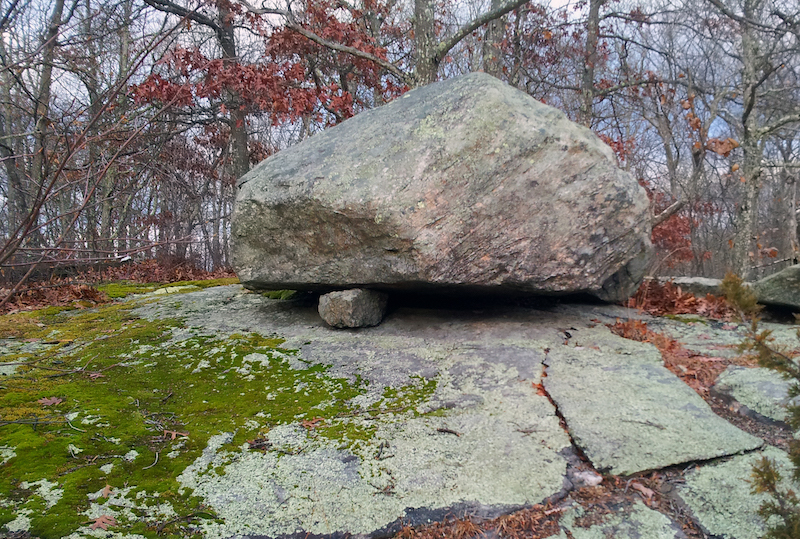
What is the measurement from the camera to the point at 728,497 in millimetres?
1923

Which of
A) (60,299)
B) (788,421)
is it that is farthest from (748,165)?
(60,299)

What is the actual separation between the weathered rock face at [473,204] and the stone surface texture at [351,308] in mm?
154

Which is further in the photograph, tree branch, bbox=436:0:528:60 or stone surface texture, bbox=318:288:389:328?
tree branch, bbox=436:0:528:60

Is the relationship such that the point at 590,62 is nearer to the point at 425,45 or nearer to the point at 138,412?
the point at 425,45

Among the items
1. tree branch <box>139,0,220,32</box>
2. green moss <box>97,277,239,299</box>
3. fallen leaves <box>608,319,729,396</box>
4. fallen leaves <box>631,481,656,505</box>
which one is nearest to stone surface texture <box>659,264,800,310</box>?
fallen leaves <box>608,319,729,396</box>

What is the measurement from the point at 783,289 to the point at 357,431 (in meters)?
3.76

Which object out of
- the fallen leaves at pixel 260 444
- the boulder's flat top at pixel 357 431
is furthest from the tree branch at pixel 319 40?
the fallen leaves at pixel 260 444

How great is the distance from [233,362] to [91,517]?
170cm

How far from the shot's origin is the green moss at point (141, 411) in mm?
1948

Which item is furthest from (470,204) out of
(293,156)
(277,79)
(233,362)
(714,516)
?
(277,79)

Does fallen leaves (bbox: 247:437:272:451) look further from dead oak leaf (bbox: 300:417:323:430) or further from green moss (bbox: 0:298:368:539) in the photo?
dead oak leaf (bbox: 300:417:323:430)

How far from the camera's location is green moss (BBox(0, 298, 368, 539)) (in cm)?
195

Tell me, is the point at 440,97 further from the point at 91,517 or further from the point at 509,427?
the point at 91,517

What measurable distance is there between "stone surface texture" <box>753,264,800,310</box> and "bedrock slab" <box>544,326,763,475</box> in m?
1.50
